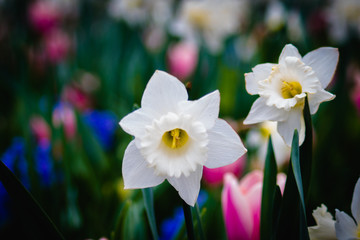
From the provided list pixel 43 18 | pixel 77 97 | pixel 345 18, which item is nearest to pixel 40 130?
pixel 77 97

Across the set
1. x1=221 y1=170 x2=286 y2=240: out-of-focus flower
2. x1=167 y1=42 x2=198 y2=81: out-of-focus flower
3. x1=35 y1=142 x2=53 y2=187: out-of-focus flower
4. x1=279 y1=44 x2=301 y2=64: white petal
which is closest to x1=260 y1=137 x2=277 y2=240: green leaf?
x1=221 y1=170 x2=286 y2=240: out-of-focus flower

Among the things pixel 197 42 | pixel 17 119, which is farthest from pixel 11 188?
pixel 197 42

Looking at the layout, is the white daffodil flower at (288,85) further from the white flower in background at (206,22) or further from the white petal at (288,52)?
the white flower in background at (206,22)

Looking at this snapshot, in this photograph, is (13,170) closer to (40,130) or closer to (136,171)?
(40,130)

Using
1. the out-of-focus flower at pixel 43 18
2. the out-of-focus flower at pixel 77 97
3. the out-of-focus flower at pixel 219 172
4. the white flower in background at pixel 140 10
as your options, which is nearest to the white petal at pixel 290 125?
the out-of-focus flower at pixel 219 172

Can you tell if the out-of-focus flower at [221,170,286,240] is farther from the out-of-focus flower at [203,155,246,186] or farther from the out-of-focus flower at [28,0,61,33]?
the out-of-focus flower at [28,0,61,33]

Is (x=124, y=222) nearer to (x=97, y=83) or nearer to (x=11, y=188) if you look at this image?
(x=11, y=188)

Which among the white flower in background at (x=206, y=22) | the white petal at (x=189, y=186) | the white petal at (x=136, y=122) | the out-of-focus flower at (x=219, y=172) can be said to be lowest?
the out-of-focus flower at (x=219, y=172)
